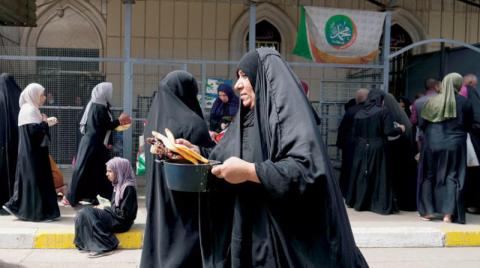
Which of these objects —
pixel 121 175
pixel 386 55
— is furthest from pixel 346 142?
pixel 121 175

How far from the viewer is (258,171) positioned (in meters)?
2.11

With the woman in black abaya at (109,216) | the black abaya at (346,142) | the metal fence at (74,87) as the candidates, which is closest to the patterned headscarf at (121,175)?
the woman in black abaya at (109,216)

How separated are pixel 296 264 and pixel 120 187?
375 centimetres

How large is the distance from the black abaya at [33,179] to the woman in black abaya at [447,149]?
4.68 m

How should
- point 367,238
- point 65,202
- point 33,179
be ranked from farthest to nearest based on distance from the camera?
point 65,202 → point 33,179 → point 367,238

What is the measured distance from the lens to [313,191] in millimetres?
2129

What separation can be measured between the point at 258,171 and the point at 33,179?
16.7 ft

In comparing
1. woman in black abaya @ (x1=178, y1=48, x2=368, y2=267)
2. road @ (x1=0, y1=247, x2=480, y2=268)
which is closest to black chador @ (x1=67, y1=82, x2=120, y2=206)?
road @ (x1=0, y1=247, x2=480, y2=268)

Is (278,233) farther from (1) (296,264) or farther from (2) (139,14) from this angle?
(2) (139,14)

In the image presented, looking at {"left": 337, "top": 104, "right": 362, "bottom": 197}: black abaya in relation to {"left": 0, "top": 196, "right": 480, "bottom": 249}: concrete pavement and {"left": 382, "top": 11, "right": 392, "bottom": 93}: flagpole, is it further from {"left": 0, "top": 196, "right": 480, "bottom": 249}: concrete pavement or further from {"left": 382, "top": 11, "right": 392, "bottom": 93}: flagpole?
{"left": 0, "top": 196, "right": 480, "bottom": 249}: concrete pavement

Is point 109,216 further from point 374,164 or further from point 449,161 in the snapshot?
point 449,161

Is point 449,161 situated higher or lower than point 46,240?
higher

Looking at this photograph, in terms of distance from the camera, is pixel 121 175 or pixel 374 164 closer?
pixel 121 175

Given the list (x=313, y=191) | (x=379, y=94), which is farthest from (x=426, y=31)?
(x=313, y=191)
